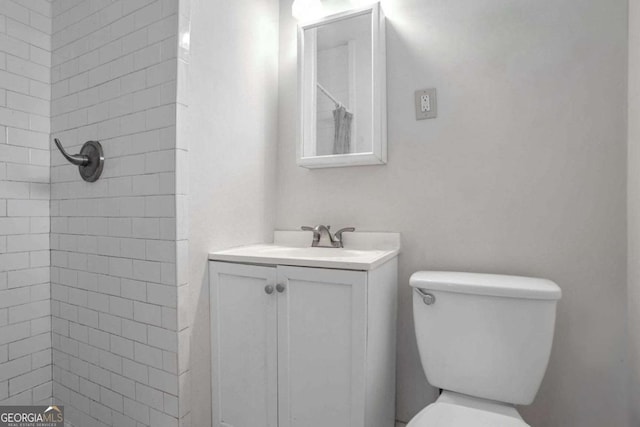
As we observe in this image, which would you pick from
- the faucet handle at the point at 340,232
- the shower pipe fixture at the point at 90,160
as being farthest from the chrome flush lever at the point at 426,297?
the shower pipe fixture at the point at 90,160

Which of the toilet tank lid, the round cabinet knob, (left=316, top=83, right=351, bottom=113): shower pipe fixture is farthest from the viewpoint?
(left=316, top=83, right=351, bottom=113): shower pipe fixture

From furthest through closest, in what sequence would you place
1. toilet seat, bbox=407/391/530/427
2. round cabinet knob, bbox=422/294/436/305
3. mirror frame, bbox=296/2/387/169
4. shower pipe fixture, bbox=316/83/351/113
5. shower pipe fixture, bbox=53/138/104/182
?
shower pipe fixture, bbox=316/83/351/113, mirror frame, bbox=296/2/387/169, shower pipe fixture, bbox=53/138/104/182, round cabinet knob, bbox=422/294/436/305, toilet seat, bbox=407/391/530/427

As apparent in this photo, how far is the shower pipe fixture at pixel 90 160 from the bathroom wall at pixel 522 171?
1.07 meters

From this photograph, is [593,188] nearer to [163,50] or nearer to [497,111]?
[497,111]

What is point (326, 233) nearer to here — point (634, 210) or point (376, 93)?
point (376, 93)

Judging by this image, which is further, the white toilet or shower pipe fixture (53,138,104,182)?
shower pipe fixture (53,138,104,182)

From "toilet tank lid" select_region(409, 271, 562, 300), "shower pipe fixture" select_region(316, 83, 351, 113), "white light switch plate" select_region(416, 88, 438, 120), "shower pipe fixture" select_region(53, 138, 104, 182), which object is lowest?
"toilet tank lid" select_region(409, 271, 562, 300)

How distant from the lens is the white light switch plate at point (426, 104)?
54.7 inches

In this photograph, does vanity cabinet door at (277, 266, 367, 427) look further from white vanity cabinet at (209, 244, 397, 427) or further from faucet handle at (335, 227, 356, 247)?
faucet handle at (335, 227, 356, 247)

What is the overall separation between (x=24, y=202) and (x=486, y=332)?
1.92m

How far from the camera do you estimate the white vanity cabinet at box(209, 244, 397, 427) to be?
1.05m

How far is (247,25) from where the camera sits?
151 centimetres

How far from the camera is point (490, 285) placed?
3.46ft

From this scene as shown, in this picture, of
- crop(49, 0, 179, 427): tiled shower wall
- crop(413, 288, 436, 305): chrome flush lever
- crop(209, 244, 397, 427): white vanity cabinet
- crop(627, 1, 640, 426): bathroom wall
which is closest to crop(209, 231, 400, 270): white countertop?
crop(209, 244, 397, 427): white vanity cabinet
